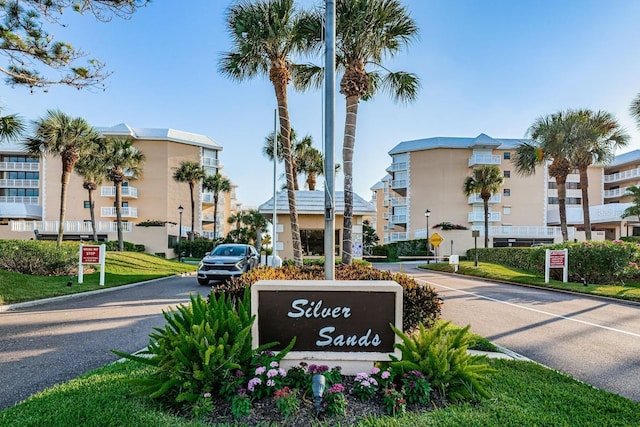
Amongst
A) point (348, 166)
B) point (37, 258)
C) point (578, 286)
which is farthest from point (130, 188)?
point (578, 286)

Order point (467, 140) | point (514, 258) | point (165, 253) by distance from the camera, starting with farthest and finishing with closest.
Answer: point (467, 140) → point (165, 253) → point (514, 258)

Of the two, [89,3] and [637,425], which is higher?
[89,3]

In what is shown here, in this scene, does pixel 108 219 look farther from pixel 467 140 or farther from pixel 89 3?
pixel 467 140

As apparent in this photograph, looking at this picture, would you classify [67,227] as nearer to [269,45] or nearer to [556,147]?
[269,45]

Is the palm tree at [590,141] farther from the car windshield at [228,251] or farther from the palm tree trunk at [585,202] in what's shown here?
the car windshield at [228,251]

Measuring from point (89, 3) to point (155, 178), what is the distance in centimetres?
3537

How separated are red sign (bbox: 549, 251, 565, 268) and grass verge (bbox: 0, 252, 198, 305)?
1826 cm

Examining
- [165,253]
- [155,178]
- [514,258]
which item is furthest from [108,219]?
[514,258]

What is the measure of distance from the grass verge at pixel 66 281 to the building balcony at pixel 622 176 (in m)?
51.4

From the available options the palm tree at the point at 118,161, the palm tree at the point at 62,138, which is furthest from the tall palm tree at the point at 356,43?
the palm tree at the point at 118,161

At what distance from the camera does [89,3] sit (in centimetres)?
841

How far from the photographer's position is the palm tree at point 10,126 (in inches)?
488

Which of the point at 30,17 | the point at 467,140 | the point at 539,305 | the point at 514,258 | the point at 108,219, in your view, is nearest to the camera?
the point at 30,17

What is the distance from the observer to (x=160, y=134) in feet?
137
